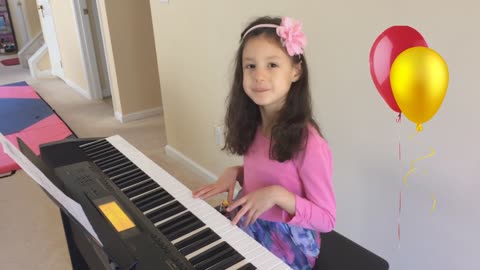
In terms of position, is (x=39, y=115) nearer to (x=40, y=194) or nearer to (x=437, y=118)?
(x=40, y=194)

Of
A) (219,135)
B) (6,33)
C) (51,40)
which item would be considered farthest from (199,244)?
(6,33)

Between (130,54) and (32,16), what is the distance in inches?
165

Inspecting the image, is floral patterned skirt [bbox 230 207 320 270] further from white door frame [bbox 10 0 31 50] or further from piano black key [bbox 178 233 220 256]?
white door frame [bbox 10 0 31 50]

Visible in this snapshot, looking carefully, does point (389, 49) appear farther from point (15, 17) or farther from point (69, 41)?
point (15, 17)

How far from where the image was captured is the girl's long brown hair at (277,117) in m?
1.05

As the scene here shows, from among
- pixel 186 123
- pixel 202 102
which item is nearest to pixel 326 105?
pixel 202 102

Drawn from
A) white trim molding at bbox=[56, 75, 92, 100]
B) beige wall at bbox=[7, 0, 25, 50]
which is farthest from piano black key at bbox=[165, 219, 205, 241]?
beige wall at bbox=[7, 0, 25, 50]

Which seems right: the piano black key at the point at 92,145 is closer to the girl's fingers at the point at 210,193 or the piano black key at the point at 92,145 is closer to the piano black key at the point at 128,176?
the piano black key at the point at 128,176

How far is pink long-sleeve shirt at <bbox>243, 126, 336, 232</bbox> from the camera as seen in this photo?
1026mm

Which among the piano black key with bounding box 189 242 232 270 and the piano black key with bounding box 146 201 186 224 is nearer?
the piano black key with bounding box 189 242 232 270

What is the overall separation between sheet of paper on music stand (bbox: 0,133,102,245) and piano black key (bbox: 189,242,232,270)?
20cm

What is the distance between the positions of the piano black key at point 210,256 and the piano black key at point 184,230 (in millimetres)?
92

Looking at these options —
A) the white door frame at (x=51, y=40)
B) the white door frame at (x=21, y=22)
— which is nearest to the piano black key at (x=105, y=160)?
the white door frame at (x=51, y=40)

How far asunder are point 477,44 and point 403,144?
1.35 feet
